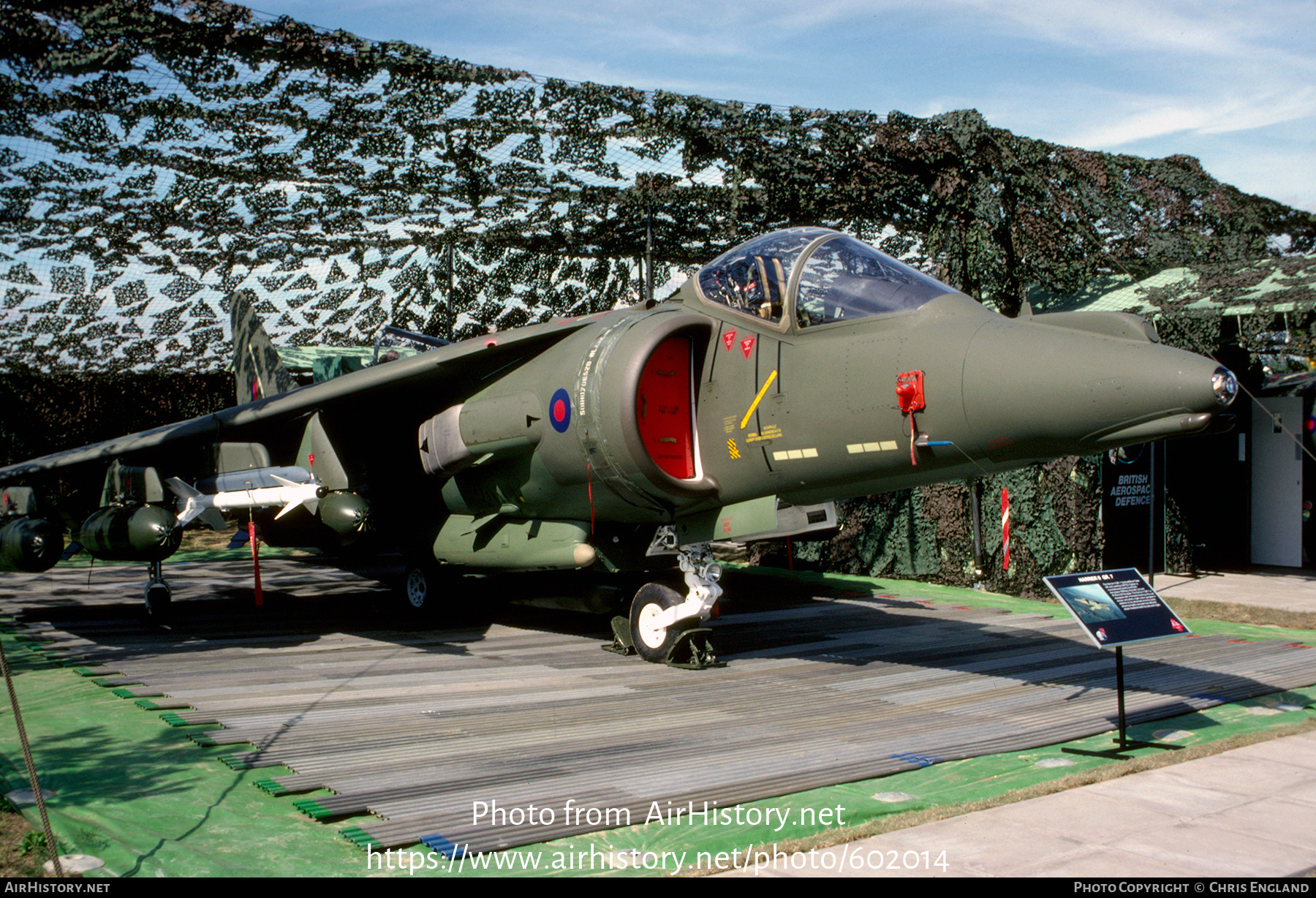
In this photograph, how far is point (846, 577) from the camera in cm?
1497

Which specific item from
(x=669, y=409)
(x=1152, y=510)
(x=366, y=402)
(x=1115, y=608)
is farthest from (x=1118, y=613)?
(x=1152, y=510)

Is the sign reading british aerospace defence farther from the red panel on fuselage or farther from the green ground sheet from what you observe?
the red panel on fuselage

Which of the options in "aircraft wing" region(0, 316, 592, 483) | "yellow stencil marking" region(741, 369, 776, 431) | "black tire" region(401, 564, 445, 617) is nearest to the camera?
"yellow stencil marking" region(741, 369, 776, 431)

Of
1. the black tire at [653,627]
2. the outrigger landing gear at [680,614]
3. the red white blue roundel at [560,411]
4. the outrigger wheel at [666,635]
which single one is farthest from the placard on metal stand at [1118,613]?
the red white blue roundel at [560,411]

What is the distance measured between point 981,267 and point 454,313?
10424mm

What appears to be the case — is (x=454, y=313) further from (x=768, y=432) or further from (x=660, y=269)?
(x=768, y=432)

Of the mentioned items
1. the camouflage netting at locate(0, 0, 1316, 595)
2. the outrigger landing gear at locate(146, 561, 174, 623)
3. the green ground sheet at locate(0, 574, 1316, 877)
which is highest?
the camouflage netting at locate(0, 0, 1316, 595)

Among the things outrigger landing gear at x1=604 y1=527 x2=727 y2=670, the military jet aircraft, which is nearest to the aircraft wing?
the military jet aircraft

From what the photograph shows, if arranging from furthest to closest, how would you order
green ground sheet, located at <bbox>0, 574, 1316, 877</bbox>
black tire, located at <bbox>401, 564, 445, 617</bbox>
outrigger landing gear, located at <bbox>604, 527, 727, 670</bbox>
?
black tire, located at <bbox>401, 564, 445, 617</bbox>, outrigger landing gear, located at <bbox>604, 527, 727, 670</bbox>, green ground sheet, located at <bbox>0, 574, 1316, 877</bbox>

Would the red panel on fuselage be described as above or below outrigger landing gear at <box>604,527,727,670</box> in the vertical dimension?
Answer: above

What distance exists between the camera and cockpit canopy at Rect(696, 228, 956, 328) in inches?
259

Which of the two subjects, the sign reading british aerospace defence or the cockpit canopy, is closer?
the sign reading british aerospace defence

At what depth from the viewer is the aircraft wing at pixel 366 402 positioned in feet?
29.0

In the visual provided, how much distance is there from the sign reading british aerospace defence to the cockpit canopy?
207 cm
